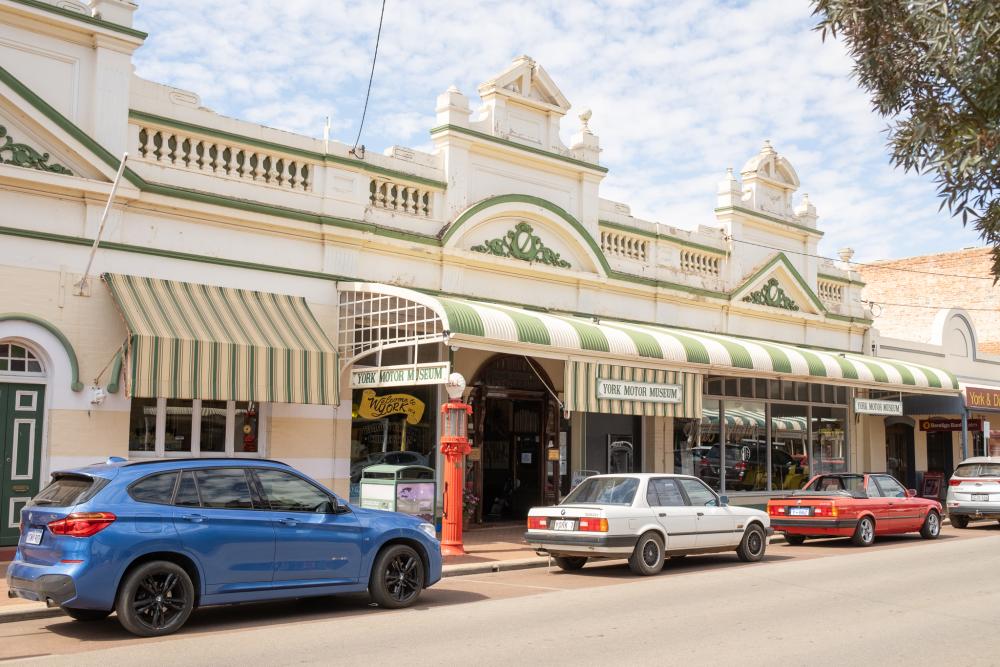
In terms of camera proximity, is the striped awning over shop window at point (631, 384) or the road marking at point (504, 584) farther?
the striped awning over shop window at point (631, 384)

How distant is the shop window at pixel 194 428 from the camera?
575 inches

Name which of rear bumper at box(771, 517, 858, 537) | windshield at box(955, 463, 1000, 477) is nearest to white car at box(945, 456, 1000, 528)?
windshield at box(955, 463, 1000, 477)

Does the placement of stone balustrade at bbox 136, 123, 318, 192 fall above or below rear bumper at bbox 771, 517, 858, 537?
above

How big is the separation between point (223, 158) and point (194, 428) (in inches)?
166

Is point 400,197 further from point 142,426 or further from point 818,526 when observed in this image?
point 818,526

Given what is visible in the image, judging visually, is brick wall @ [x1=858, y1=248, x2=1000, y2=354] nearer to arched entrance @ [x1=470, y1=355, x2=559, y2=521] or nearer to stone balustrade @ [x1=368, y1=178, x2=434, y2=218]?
arched entrance @ [x1=470, y1=355, x2=559, y2=521]

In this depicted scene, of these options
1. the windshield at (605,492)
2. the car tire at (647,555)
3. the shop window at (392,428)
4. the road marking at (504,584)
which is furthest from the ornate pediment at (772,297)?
the road marking at (504,584)

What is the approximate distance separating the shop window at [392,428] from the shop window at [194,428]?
1.92 m

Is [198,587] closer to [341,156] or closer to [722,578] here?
[722,578]

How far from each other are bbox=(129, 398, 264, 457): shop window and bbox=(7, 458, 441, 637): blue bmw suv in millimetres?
4861

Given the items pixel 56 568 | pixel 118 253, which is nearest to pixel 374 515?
pixel 56 568

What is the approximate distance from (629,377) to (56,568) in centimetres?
1096

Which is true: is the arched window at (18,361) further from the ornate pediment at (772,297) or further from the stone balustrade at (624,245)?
the ornate pediment at (772,297)

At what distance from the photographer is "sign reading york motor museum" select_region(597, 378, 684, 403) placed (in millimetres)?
17312
